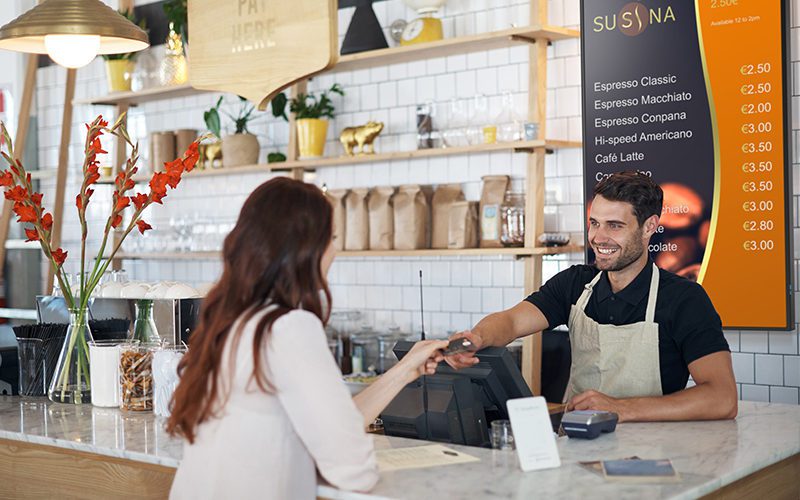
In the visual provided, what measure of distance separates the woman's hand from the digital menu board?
2006 millimetres

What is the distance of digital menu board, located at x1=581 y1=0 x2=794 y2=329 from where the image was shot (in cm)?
420

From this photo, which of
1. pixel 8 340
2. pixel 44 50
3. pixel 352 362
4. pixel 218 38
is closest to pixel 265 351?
pixel 218 38

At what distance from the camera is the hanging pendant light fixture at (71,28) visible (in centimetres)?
346

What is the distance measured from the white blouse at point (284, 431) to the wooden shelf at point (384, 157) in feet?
9.13

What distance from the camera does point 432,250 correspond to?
5105mm

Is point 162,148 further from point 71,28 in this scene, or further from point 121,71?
point 71,28

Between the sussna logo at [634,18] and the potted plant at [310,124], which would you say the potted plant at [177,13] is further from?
the sussna logo at [634,18]

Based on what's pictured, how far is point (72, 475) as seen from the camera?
291cm

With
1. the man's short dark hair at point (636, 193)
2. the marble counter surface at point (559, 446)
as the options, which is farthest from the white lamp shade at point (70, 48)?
the man's short dark hair at point (636, 193)

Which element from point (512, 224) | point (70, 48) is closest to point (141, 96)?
point (512, 224)

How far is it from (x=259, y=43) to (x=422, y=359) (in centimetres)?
116

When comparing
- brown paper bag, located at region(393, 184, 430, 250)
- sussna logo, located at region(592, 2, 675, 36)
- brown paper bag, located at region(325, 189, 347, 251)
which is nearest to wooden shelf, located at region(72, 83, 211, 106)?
brown paper bag, located at region(325, 189, 347, 251)

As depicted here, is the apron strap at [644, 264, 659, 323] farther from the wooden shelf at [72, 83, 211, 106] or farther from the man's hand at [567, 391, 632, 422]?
the wooden shelf at [72, 83, 211, 106]

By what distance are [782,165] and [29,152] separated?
17.4ft
